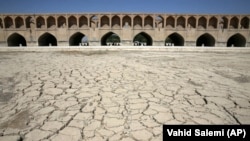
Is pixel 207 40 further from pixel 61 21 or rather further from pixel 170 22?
pixel 61 21

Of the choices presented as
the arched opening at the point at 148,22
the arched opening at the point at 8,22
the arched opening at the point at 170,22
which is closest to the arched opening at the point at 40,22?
the arched opening at the point at 8,22

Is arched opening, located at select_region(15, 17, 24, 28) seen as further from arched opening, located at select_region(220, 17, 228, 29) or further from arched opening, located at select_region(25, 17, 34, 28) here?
arched opening, located at select_region(220, 17, 228, 29)

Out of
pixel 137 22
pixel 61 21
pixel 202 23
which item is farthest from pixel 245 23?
pixel 61 21

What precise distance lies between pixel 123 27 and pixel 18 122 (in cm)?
2007

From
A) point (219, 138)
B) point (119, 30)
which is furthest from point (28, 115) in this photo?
point (119, 30)

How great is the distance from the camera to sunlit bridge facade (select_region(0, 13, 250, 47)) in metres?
20.9

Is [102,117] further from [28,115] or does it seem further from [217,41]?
[217,41]

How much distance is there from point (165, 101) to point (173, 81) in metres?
1.13

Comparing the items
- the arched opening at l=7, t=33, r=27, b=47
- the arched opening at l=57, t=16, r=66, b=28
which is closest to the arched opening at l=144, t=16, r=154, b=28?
the arched opening at l=57, t=16, r=66, b=28

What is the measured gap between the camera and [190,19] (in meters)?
21.5

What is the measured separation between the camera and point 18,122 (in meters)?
1.93

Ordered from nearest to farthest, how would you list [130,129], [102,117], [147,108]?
[130,129] < [102,117] < [147,108]

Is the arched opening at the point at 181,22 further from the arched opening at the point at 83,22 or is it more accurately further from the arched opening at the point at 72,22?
the arched opening at the point at 72,22

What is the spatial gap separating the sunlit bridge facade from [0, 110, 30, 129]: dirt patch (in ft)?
63.4
